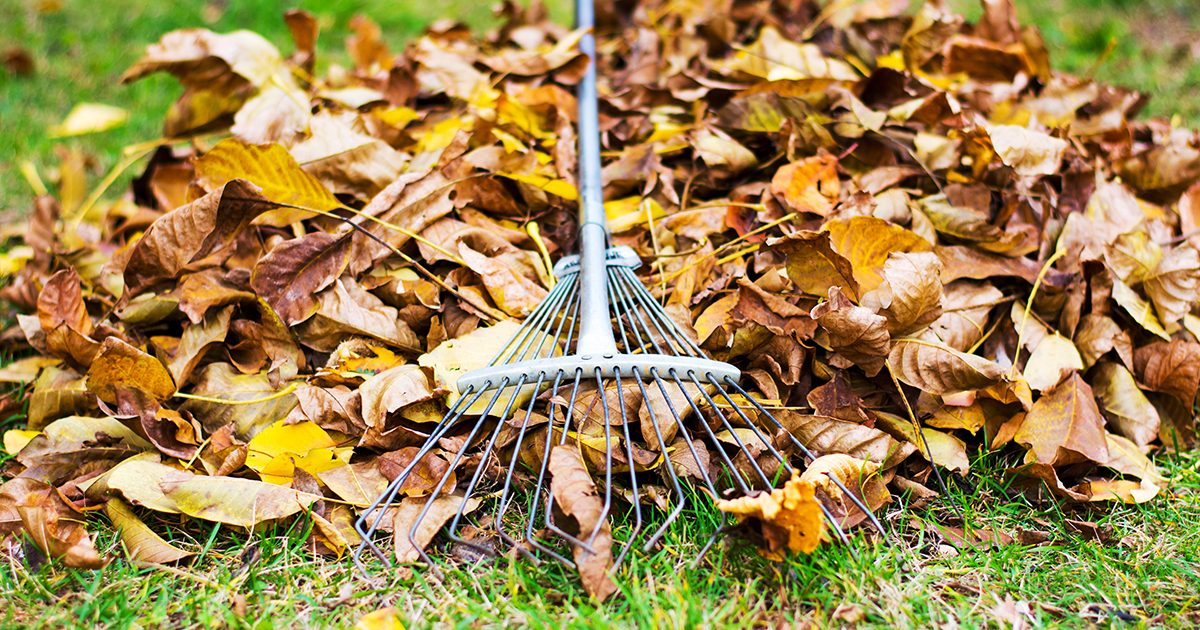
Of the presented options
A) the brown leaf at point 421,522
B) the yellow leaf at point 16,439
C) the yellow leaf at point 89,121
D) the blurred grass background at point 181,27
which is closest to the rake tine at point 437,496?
the brown leaf at point 421,522

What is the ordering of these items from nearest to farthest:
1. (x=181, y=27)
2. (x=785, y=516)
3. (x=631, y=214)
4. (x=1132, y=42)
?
(x=785, y=516) < (x=631, y=214) < (x=1132, y=42) < (x=181, y=27)

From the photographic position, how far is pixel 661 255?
5.06 feet

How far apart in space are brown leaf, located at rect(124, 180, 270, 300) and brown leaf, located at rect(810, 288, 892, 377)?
41.4 inches

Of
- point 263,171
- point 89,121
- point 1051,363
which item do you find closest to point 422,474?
point 263,171

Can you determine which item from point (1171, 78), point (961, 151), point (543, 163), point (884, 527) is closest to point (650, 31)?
point (543, 163)

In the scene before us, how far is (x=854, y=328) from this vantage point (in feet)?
4.15

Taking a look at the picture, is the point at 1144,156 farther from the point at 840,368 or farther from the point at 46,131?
the point at 46,131

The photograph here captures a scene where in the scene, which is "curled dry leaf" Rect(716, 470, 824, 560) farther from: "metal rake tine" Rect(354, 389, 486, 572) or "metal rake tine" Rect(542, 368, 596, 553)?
"metal rake tine" Rect(354, 389, 486, 572)

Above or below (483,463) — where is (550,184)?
above

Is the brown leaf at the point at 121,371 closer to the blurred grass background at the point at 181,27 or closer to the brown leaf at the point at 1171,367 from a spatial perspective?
the blurred grass background at the point at 181,27

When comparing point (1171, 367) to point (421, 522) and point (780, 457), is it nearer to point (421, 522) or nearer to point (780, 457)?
point (780, 457)

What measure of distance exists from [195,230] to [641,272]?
88 centimetres

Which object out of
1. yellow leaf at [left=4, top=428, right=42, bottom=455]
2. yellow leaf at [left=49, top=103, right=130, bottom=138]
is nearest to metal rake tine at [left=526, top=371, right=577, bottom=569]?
yellow leaf at [left=4, top=428, right=42, bottom=455]

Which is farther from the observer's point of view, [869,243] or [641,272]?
[641,272]
